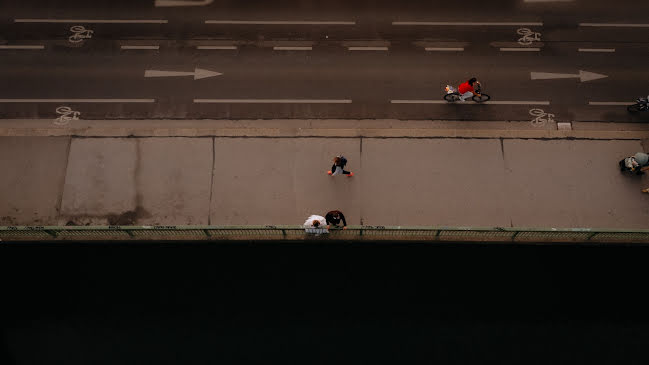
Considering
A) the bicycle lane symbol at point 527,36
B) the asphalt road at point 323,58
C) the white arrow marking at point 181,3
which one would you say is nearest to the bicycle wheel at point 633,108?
the asphalt road at point 323,58

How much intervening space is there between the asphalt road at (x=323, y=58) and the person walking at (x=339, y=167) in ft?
8.76

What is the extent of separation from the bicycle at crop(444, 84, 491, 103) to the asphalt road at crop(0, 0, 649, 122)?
0.83ft

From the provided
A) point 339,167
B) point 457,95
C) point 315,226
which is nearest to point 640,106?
point 457,95

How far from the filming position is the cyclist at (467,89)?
14.9m

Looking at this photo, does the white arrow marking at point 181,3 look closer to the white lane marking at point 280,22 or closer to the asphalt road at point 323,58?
the asphalt road at point 323,58

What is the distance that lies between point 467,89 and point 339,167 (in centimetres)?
534

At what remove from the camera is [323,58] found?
1697 centimetres

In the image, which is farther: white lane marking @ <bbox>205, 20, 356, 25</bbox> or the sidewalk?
white lane marking @ <bbox>205, 20, 356, 25</bbox>

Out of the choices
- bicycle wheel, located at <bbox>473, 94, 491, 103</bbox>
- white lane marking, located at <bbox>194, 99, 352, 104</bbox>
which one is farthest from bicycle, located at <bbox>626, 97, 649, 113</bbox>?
white lane marking, located at <bbox>194, 99, 352, 104</bbox>

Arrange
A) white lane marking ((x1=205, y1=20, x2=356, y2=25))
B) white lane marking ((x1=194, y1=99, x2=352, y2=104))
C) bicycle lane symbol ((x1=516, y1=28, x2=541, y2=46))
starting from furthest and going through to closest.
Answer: white lane marking ((x1=205, y1=20, x2=356, y2=25))
bicycle lane symbol ((x1=516, y1=28, x2=541, y2=46))
white lane marking ((x1=194, y1=99, x2=352, y2=104))
